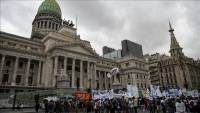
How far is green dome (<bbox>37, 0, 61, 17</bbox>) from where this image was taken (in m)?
77.3

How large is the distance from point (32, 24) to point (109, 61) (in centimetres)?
4011

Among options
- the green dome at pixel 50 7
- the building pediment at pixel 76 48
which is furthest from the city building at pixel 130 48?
the building pediment at pixel 76 48

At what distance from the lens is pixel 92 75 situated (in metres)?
53.7

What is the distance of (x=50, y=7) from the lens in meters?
79.2

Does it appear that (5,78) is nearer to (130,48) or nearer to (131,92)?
(131,92)

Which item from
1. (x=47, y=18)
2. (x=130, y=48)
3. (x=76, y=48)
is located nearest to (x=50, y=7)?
(x=47, y=18)

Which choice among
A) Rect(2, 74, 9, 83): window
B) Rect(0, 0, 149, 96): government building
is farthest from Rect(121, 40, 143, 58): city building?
Rect(2, 74, 9, 83): window

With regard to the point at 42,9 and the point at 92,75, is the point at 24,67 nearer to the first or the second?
the point at 92,75

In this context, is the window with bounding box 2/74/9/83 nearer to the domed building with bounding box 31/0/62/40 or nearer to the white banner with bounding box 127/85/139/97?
the domed building with bounding box 31/0/62/40

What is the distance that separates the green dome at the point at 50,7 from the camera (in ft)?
254

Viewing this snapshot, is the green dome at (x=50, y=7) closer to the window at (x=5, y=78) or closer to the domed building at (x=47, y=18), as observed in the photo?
the domed building at (x=47, y=18)

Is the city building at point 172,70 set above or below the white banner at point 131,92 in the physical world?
above

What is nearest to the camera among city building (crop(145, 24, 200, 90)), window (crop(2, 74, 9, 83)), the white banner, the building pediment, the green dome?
the white banner

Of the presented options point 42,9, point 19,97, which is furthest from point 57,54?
point 42,9
